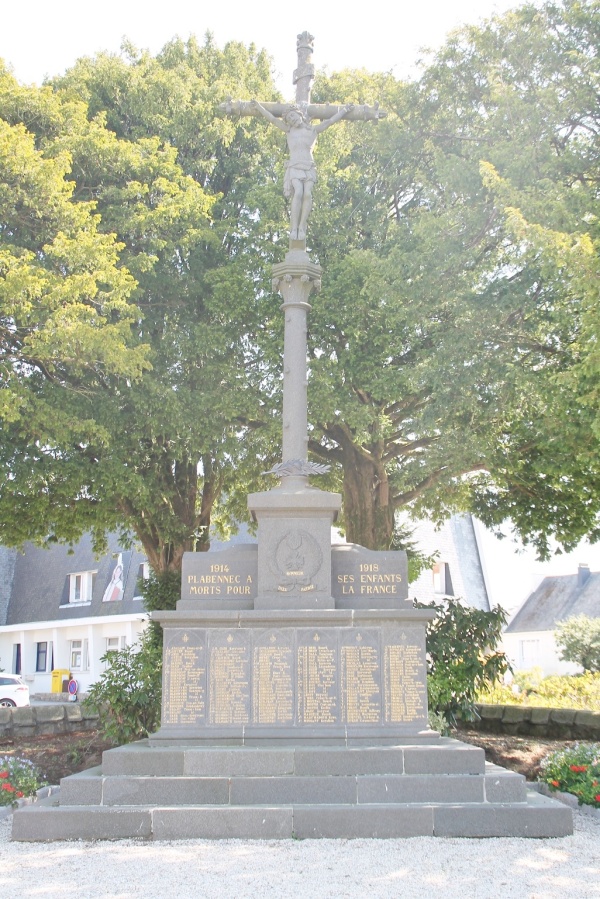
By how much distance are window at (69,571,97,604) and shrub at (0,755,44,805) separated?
89.0 feet

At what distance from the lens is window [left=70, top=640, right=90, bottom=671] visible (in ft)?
121

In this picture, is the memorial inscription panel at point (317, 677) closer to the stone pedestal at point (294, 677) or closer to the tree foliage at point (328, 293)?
the stone pedestal at point (294, 677)

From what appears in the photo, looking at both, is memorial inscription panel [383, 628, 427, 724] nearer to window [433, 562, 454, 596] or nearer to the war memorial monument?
the war memorial monument

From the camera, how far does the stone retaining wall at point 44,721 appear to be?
16688 mm

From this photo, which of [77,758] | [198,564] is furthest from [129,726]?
[198,564]

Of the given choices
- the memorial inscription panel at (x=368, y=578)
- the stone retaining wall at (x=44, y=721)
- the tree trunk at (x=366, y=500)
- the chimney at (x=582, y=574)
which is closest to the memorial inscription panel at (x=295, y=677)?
the memorial inscription panel at (x=368, y=578)

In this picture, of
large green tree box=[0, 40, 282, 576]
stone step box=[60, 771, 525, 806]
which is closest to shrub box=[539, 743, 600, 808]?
stone step box=[60, 771, 525, 806]

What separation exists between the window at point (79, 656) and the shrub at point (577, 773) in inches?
1153

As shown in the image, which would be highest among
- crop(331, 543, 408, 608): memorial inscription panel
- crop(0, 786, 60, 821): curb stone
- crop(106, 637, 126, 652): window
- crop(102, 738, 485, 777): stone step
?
crop(331, 543, 408, 608): memorial inscription panel

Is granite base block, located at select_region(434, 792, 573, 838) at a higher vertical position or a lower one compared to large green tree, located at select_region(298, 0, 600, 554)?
lower

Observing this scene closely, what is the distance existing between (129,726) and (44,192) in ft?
31.0

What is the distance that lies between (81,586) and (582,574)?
71.9 feet

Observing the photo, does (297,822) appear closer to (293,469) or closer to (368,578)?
(368,578)

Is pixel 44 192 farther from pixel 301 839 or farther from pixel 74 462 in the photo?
pixel 301 839
